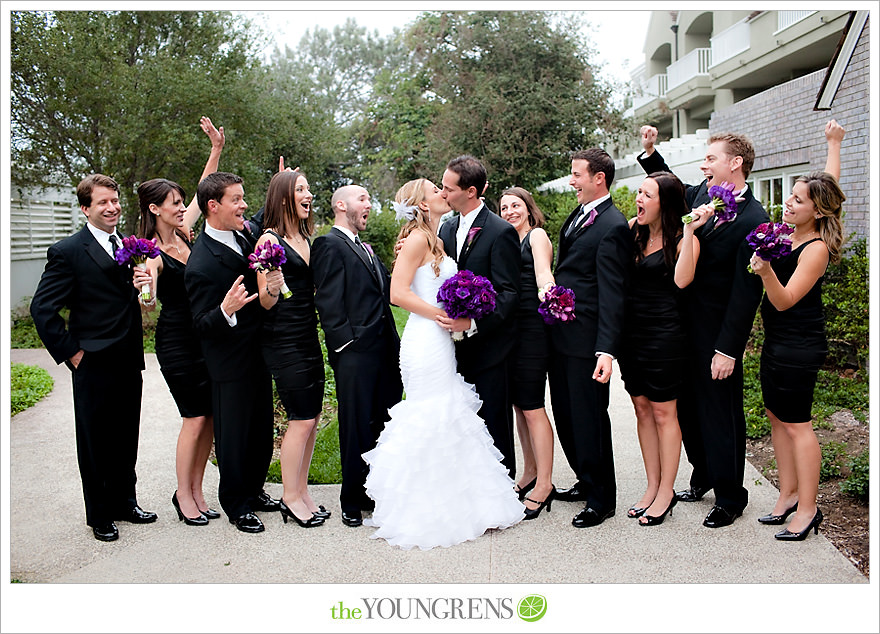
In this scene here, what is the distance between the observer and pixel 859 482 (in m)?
5.16

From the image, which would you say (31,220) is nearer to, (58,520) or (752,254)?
→ (58,520)

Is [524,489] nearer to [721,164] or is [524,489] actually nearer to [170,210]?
[721,164]

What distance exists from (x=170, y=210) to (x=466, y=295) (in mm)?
2088

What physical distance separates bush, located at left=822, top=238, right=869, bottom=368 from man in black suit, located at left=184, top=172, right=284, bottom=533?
19.4ft

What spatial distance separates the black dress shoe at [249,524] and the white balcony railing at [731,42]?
1861 cm

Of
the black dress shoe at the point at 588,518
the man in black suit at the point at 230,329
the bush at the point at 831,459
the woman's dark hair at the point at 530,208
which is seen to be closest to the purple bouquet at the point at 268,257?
the man in black suit at the point at 230,329

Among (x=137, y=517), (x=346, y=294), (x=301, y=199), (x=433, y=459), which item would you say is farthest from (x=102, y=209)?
(x=433, y=459)

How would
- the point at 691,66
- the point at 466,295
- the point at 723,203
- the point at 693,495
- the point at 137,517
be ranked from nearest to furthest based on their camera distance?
the point at 723,203 < the point at 466,295 < the point at 137,517 < the point at 693,495 < the point at 691,66

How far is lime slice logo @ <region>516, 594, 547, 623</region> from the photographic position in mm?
3893

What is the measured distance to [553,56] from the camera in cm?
1980

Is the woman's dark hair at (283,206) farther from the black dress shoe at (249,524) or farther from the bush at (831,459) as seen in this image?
the bush at (831,459)

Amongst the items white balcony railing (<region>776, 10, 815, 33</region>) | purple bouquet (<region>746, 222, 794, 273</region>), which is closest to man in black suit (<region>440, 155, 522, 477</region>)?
purple bouquet (<region>746, 222, 794, 273</region>)

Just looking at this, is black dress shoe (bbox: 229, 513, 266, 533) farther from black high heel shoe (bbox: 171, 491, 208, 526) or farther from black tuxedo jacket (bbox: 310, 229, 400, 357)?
black tuxedo jacket (bbox: 310, 229, 400, 357)

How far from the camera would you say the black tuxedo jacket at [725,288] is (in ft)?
15.2
